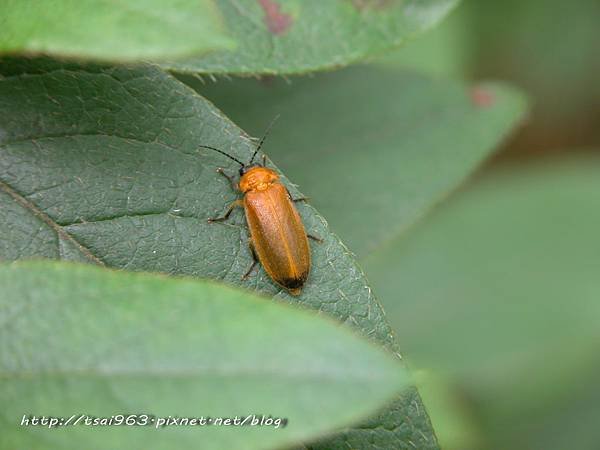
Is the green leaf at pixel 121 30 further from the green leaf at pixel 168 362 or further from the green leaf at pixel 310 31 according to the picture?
the green leaf at pixel 310 31

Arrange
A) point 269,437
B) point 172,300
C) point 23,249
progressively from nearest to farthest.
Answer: point 269,437 → point 172,300 → point 23,249

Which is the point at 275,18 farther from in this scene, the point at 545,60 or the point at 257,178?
the point at 545,60

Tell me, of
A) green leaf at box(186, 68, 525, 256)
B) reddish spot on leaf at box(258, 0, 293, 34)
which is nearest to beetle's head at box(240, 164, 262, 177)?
reddish spot on leaf at box(258, 0, 293, 34)

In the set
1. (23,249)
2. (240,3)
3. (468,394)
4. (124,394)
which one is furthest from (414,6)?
(468,394)

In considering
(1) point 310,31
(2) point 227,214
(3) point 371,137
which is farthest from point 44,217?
(3) point 371,137

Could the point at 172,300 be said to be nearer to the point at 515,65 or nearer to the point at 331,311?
the point at 331,311

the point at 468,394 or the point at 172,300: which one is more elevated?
the point at 172,300

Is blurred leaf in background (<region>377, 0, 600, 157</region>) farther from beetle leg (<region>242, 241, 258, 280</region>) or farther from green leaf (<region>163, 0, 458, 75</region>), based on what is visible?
beetle leg (<region>242, 241, 258, 280</region>)
